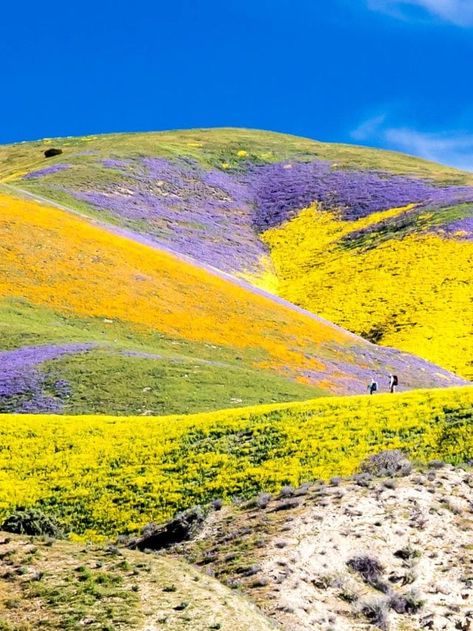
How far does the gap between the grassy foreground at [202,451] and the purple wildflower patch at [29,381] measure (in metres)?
7.24

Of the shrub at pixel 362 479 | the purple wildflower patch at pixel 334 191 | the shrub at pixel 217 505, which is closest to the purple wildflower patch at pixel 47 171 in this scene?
the purple wildflower patch at pixel 334 191

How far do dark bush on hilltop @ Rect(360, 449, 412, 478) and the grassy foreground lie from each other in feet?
1.43

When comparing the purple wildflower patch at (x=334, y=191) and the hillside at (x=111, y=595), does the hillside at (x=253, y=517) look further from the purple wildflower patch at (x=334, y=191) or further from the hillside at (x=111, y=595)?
the purple wildflower patch at (x=334, y=191)

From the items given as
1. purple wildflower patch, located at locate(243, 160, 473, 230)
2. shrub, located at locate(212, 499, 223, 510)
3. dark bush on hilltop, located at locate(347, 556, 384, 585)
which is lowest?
shrub, located at locate(212, 499, 223, 510)

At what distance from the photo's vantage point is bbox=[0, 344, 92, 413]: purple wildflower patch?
42.2 meters

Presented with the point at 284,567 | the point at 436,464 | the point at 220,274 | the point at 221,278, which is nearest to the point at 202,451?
the point at 436,464

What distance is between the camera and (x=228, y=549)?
20047 millimetres

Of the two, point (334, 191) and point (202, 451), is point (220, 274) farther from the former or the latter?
point (334, 191)

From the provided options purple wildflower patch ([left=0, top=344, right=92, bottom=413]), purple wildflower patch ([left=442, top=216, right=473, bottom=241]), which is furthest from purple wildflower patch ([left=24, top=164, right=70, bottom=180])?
purple wildflower patch ([left=0, top=344, right=92, bottom=413])

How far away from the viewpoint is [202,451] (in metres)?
28.9

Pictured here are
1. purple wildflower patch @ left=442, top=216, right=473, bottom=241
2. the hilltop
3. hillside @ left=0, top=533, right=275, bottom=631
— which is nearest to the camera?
hillside @ left=0, top=533, right=275, bottom=631

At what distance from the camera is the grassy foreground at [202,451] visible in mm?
24984

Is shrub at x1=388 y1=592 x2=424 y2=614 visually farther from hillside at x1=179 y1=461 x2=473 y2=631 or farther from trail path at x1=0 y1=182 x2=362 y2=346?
trail path at x1=0 y1=182 x2=362 y2=346

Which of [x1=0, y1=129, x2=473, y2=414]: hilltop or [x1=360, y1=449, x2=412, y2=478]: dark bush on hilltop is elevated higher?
[x1=0, y1=129, x2=473, y2=414]: hilltop
